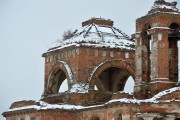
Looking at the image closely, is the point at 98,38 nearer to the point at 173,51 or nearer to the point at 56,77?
the point at 56,77

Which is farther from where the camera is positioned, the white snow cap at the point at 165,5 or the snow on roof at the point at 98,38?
the snow on roof at the point at 98,38

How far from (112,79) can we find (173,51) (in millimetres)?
7669

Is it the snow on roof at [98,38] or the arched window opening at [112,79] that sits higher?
the snow on roof at [98,38]

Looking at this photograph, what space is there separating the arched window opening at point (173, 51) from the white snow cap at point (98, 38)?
481 cm

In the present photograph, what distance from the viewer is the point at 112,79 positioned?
36812mm

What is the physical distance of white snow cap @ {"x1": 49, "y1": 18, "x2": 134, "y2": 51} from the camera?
33.4 meters

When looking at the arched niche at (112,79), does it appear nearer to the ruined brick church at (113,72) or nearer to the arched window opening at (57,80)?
the ruined brick church at (113,72)

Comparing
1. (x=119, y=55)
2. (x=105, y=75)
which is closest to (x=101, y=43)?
(x=119, y=55)

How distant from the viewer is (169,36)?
29.7 metres

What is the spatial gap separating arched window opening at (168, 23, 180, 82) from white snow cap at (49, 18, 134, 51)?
4806 millimetres

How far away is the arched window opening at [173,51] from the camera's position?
29656 millimetres

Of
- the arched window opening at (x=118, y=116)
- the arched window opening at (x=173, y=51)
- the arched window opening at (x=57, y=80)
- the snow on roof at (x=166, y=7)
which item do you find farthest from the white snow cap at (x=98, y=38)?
the arched window opening at (x=118, y=116)

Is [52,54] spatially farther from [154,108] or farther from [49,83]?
[154,108]

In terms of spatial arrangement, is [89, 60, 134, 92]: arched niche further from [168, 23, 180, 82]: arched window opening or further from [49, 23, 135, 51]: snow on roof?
[168, 23, 180, 82]: arched window opening
